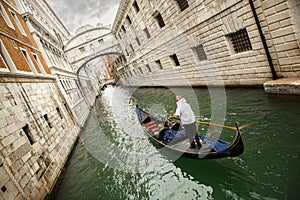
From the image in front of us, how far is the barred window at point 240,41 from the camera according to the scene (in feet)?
23.3

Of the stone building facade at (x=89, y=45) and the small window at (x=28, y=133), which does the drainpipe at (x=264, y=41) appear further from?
the stone building facade at (x=89, y=45)

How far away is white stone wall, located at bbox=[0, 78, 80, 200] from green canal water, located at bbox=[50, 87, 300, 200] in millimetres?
702

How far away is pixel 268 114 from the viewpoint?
5387 millimetres

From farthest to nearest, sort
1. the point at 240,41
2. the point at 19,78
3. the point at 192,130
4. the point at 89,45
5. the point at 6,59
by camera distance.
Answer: the point at 89,45 < the point at 240,41 < the point at 19,78 < the point at 6,59 < the point at 192,130

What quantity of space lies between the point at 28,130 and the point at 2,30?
15.0 feet

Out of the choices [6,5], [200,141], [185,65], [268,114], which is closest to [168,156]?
[200,141]

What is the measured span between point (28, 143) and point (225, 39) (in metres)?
8.87

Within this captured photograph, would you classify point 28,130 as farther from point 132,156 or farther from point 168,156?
point 168,156

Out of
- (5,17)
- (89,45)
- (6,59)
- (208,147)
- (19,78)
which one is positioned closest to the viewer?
(208,147)

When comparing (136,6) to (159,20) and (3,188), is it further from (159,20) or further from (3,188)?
(3,188)

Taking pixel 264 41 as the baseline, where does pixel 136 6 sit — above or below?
above

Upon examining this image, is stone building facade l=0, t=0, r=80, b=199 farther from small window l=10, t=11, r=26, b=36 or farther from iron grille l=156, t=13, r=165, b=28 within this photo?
iron grille l=156, t=13, r=165, b=28

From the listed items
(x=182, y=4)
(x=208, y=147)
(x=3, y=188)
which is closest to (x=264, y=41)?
(x=208, y=147)

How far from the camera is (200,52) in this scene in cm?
988
